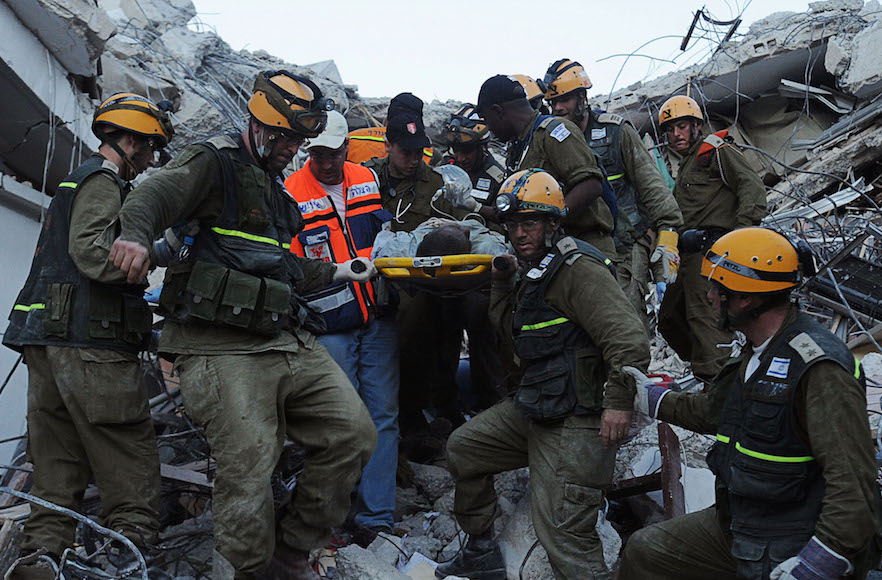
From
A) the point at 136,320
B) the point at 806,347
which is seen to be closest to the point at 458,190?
the point at 136,320

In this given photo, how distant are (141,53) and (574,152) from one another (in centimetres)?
565

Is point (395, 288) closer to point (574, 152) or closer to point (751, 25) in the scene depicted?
point (574, 152)

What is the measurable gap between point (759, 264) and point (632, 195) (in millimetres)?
2326

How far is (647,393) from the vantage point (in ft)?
10.4

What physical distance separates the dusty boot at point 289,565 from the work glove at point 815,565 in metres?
1.89

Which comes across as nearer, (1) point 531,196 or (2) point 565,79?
(1) point 531,196

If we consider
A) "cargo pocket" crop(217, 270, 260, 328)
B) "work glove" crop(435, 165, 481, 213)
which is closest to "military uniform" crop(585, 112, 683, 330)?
"work glove" crop(435, 165, 481, 213)

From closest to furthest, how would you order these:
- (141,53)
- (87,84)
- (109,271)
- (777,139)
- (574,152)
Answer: (109,271), (574,152), (87,84), (141,53), (777,139)

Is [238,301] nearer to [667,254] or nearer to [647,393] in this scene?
[647,393]

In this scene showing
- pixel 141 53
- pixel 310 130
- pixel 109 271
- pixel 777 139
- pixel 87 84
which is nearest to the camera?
pixel 109 271

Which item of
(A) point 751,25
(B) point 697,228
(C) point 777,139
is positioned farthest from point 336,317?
(A) point 751,25

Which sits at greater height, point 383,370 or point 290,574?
point 383,370

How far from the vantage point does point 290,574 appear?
3258mm

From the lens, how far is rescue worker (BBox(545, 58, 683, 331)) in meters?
4.73
